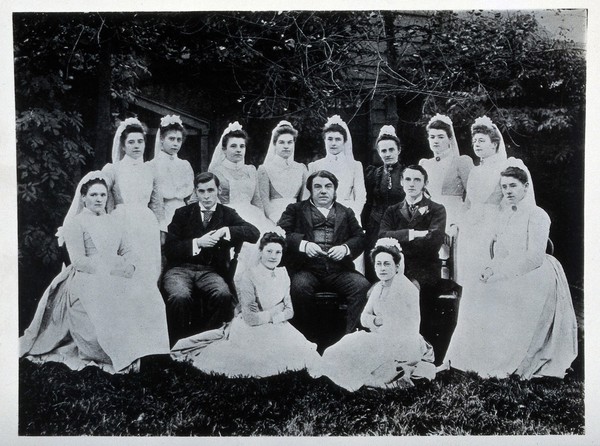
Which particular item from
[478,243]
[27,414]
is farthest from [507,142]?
[27,414]

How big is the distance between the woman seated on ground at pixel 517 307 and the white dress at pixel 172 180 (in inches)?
90.8

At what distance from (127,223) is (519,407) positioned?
3330 millimetres

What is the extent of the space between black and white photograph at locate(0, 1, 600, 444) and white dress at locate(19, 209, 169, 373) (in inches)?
0.6

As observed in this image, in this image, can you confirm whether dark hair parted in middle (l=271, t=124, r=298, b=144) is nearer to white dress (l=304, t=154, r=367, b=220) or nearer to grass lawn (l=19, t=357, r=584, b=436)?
white dress (l=304, t=154, r=367, b=220)

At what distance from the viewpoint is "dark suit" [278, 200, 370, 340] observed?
5.58 m

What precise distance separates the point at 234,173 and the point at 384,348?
1.78 meters

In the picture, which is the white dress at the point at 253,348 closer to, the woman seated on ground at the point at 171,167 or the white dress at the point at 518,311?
the woman seated on ground at the point at 171,167

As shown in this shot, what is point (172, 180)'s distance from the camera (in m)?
5.62

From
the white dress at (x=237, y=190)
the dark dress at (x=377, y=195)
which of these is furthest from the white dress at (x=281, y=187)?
the dark dress at (x=377, y=195)

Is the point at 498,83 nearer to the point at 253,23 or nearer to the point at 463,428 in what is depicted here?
the point at 253,23

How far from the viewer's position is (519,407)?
5.59 meters

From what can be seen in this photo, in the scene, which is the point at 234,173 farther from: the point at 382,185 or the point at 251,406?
the point at 251,406

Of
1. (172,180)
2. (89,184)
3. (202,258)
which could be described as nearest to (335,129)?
(172,180)

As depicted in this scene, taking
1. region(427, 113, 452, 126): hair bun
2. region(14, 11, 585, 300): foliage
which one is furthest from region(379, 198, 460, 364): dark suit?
region(427, 113, 452, 126): hair bun
